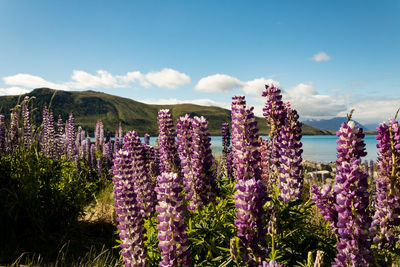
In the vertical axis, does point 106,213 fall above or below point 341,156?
below

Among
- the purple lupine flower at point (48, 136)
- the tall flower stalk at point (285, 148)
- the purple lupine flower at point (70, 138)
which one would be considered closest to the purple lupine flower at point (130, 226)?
the tall flower stalk at point (285, 148)

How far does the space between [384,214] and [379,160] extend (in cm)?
60

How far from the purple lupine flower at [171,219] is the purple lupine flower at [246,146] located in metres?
1.18

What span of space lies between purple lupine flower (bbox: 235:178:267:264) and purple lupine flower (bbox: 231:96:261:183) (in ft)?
3.28

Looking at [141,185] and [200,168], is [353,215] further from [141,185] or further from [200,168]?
[141,185]

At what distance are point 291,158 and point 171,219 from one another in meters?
2.37

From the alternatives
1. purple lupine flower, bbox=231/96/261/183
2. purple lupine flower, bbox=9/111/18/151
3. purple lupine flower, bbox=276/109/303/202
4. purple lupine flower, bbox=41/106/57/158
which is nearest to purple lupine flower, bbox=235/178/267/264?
purple lupine flower, bbox=231/96/261/183

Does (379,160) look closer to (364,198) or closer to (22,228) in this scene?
(364,198)

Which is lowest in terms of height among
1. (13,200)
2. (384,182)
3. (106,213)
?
(106,213)

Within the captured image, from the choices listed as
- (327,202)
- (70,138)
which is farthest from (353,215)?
(70,138)

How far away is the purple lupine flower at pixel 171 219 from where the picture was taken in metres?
2.69

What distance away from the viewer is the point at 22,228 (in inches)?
289

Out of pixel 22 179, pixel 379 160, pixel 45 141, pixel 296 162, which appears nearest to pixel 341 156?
pixel 379 160

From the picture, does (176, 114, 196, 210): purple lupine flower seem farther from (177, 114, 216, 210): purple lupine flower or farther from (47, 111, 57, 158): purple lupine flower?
(47, 111, 57, 158): purple lupine flower
